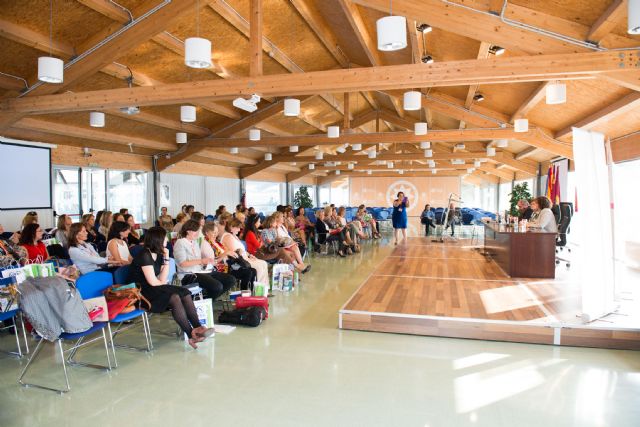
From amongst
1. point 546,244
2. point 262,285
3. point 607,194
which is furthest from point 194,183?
point 607,194

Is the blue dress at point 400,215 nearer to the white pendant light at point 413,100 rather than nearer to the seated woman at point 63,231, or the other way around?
the white pendant light at point 413,100

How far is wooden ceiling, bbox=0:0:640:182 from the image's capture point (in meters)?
5.20

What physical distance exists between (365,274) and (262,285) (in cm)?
274

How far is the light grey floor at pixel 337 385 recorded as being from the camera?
292 centimetres

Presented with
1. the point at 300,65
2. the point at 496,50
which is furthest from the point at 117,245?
the point at 300,65

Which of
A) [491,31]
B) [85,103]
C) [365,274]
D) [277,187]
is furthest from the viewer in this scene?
[277,187]

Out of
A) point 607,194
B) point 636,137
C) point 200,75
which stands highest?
point 200,75

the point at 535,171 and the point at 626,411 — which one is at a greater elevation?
the point at 535,171

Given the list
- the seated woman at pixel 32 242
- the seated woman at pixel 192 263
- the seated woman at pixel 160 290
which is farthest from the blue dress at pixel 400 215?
the seated woman at pixel 32 242

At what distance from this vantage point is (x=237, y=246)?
5.93 meters

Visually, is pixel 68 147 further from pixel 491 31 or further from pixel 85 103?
pixel 491 31

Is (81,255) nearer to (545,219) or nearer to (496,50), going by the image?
(496,50)

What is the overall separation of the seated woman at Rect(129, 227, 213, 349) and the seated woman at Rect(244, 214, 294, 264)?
2468 millimetres

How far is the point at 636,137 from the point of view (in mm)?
8617
